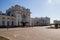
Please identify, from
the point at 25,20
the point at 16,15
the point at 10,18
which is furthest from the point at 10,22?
the point at 25,20

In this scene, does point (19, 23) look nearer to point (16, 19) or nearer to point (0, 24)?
point (16, 19)

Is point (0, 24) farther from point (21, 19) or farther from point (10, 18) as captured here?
point (21, 19)

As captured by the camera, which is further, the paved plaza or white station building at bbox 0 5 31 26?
white station building at bbox 0 5 31 26

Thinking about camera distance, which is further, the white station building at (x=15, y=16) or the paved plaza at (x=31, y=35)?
the white station building at (x=15, y=16)

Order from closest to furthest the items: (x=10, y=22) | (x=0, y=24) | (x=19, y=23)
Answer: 1. (x=0, y=24)
2. (x=10, y=22)
3. (x=19, y=23)

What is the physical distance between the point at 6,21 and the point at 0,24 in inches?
120

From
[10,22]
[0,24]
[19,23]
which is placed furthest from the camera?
[19,23]

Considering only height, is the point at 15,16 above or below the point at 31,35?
above

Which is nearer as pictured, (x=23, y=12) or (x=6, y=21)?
(x=6, y=21)

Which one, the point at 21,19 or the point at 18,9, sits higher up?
the point at 18,9

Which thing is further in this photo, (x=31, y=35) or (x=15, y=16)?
(x=15, y=16)

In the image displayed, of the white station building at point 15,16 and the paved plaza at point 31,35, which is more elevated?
the white station building at point 15,16

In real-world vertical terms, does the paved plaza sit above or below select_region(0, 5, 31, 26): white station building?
below

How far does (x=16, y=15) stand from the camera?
53844mm
